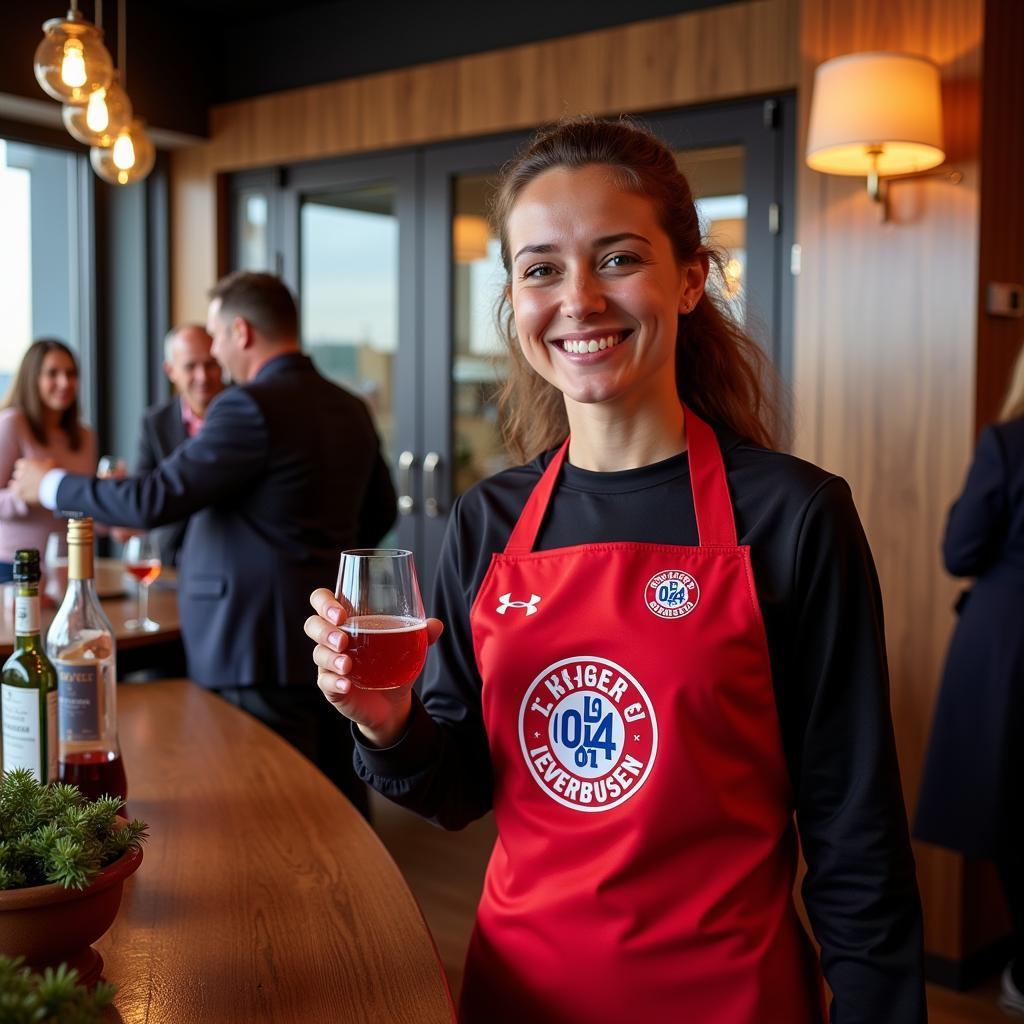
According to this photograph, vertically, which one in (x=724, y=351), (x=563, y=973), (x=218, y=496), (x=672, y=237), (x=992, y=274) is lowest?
(x=563, y=973)

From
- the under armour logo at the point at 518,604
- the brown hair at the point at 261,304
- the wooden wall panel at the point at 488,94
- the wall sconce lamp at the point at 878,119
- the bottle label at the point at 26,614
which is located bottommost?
the bottle label at the point at 26,614

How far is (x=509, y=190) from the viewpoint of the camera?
149 cm

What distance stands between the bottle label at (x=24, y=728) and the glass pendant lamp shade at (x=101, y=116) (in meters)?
1.59

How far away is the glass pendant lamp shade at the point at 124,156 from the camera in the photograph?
3.03 metres

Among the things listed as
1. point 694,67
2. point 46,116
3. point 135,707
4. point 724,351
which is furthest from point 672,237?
point 46,116

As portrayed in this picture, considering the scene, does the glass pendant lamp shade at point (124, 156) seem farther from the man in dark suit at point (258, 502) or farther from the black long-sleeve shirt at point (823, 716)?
the black long-sleeve shirt at point (823, 716)

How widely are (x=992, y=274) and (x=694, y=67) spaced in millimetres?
1325

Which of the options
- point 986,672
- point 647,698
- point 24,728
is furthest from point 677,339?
point 986,672

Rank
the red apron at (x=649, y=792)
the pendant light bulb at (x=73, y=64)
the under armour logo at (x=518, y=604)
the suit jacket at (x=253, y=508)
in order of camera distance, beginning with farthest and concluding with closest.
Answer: the suit jacket at (x=253, y=508)
the pendant light bulb at (x=73, y=64)
the under armour logo at (x=518, y=604)
the red apron at (x=649, y=792)

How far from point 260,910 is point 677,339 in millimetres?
866

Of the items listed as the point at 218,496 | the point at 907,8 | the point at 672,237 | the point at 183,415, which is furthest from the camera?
the point at 183,415

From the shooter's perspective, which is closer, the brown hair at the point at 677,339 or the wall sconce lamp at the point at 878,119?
the brown hair at the point at 677,339

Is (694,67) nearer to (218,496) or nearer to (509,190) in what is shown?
(218,496)

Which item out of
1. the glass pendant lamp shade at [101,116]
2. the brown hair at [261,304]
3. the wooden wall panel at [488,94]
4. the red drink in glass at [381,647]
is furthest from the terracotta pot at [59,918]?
the wooden wall panel at [488,94]
